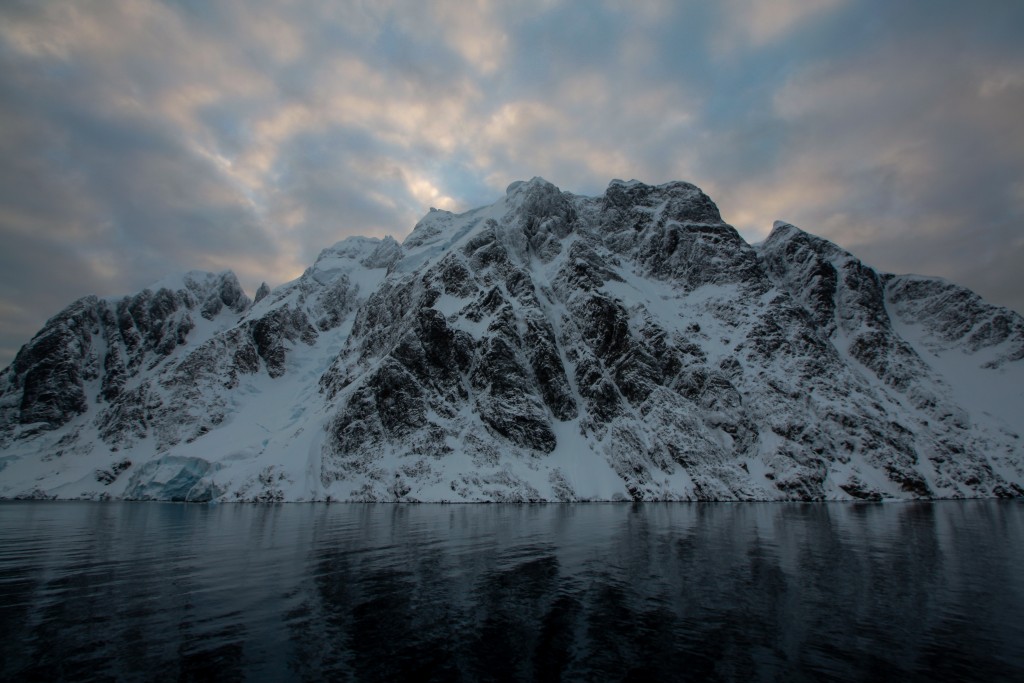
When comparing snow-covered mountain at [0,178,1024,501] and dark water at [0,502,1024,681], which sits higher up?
snow-covered mountain at [0,178,1024,501]

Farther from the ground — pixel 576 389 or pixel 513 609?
pixel 576 389

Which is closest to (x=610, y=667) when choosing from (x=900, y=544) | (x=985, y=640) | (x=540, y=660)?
(x=540, y=660)

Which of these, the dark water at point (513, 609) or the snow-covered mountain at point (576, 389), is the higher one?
the snow-covered mountain at point (576, 389)

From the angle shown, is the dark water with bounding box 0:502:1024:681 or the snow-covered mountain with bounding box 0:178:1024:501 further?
the snow-covered mountain with bounding box 0:178:1024:501

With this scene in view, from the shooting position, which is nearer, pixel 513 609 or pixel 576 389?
pixel 513 609

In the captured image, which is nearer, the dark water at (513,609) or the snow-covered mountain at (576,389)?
the dark water at (513,609)

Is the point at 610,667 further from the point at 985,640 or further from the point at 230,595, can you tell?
the point at 230,595
